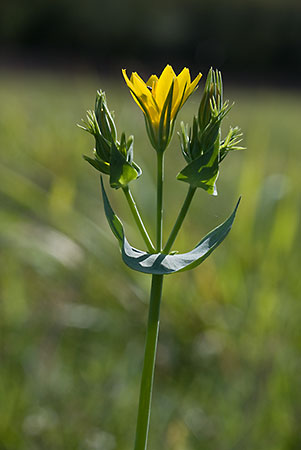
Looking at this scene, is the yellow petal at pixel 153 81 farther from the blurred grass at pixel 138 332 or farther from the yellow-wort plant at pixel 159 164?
the blurred grass at pixel 138 332

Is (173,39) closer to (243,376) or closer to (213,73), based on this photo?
(243,376)

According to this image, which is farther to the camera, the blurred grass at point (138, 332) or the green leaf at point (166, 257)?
the blurred grass at point (138, 332)

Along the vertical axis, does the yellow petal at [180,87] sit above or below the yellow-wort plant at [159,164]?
above

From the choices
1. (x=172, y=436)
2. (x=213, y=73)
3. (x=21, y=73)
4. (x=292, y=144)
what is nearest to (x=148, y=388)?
(x=213, y=73)

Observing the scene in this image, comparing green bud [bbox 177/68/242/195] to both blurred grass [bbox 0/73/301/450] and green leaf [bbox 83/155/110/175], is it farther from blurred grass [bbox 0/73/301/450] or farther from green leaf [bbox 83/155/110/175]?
blurred grass [bbox 0/73/301/450]

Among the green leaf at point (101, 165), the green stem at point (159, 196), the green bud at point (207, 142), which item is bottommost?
the green stem at point (159, 196)

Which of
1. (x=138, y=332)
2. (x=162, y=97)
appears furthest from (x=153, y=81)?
(x=138, y=332)

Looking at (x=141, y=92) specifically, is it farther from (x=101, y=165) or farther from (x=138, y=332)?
(x=138, y=332)

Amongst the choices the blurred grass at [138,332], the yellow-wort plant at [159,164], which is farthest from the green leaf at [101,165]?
the blurred grass at [138,332]
